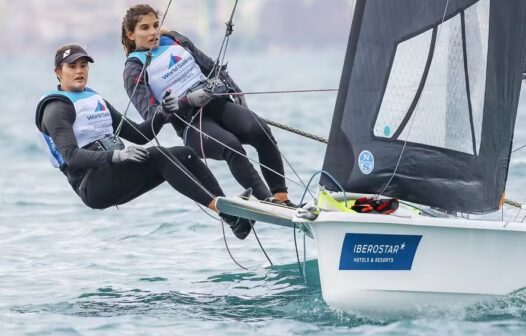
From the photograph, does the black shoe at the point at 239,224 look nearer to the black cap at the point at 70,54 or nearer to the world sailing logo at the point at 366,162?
the world sailing logo at the point at 366,162

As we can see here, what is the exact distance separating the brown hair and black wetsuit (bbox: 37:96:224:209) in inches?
18.7

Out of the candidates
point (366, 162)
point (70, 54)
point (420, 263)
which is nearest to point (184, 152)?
point (70, 54)

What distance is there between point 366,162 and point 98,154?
1218 millimetres

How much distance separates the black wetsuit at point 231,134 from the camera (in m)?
6.16

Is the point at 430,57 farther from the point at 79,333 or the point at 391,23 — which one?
the point at 79,333

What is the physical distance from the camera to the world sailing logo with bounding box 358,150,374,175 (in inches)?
227

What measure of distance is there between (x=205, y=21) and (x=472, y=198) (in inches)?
3202

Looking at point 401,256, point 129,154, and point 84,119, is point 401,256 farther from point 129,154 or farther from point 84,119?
point 84,119

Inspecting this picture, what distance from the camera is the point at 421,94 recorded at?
5770mm

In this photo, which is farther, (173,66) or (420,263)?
(173,66)

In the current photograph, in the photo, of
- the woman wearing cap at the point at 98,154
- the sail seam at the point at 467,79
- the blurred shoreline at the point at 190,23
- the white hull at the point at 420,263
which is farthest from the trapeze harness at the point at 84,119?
the blurred shoreline at the point at 190,23

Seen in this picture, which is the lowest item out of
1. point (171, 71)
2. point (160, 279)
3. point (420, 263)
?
point (160, 279)

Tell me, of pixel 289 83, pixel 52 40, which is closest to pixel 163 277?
pixel 289 83

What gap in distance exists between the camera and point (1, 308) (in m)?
6.51
